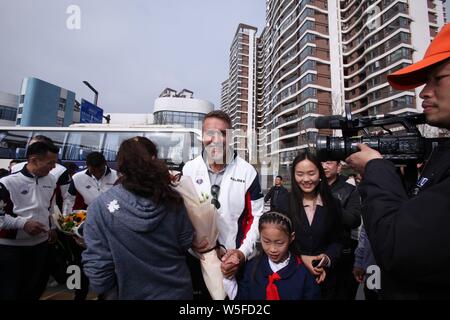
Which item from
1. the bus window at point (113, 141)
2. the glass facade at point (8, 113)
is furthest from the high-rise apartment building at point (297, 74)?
the glass facade at point (8, 113)

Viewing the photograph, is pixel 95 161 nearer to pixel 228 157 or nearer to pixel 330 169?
pixel 228 157

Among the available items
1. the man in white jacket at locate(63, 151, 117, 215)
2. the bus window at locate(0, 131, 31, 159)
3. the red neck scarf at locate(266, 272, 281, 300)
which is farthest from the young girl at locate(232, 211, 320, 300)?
the bus window at locate(0, 131, 31, 159)

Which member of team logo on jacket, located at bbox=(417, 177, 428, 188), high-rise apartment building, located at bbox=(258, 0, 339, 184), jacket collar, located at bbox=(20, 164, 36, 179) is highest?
high-rise apartment building, located at bbox=(258, 0, 339, 184)

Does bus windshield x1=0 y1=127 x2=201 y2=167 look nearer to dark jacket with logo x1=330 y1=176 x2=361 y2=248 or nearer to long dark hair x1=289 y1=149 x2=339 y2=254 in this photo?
dark jacket with logo x1=330 y1=176 x2=361 y2=248

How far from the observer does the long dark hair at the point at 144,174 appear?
130 cm

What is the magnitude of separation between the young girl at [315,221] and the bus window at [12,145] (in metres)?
10.4

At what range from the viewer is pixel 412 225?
0.74 meters

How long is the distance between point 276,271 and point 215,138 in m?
1.06

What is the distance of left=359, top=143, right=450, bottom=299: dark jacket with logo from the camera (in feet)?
2.36

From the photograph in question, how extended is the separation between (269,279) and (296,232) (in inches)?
18.0

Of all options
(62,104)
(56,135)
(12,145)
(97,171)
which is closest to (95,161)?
(97,171)

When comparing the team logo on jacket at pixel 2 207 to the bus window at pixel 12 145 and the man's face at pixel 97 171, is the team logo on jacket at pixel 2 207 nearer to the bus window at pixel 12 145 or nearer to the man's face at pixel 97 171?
the man's face at pixel 97 171

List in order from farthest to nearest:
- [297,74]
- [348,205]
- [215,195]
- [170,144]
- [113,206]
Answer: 1. [297,74]
2. [170,144]
3. [348,205]
4. [215,195]
5. [113,206]
